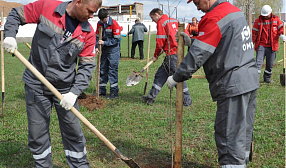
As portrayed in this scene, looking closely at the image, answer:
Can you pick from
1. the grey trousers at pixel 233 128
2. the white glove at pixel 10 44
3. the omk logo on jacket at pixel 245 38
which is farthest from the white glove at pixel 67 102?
the omk logo on jacket at pixel 245 38

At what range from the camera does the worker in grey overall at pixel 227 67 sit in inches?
100

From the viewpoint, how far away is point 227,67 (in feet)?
8.57

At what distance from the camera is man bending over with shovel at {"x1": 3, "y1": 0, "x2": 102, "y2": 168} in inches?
109

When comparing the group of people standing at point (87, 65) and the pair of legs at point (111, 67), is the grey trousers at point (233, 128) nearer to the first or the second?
the group of people standing at point (87, 65)

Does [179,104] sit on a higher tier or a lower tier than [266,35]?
lower

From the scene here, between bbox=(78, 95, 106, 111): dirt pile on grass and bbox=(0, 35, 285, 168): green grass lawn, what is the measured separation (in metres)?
0.12

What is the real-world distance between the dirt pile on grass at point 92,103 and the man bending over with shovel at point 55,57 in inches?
119


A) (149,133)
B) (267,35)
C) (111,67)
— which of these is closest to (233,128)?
(149,133)

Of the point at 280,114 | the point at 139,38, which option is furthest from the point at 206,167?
the point at 139,38

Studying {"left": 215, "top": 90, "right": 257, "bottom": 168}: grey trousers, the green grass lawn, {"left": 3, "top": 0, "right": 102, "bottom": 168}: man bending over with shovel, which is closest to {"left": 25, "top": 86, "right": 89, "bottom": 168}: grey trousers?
{"left": 3, "top": 0, "right": 102, "bottom": 168}: man bending over with shovel

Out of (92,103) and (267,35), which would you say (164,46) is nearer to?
(92,103)

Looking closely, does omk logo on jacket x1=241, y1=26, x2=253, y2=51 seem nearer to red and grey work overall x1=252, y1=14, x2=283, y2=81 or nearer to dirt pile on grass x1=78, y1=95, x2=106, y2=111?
dirt pile on grass x1=78, y1=95, x2=106, y2=111

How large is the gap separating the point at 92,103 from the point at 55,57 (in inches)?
143

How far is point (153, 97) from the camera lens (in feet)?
21.3
